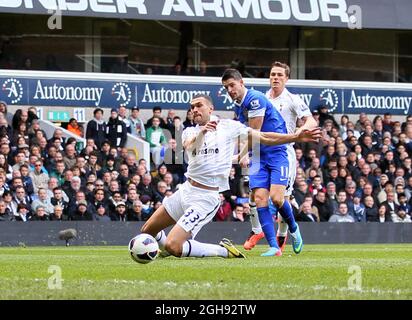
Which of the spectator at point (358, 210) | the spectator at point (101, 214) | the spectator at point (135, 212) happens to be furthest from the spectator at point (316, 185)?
the spectator at point (101, 214)

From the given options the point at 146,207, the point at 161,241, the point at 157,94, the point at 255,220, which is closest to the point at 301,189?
the point at 146,207

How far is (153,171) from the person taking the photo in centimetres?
2630

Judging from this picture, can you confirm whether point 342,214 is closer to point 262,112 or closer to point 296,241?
point 296,241

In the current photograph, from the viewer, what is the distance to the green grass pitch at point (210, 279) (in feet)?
31.9

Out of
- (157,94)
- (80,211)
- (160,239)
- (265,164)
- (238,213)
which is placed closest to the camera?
(160,239)

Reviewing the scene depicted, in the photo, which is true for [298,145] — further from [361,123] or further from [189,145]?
[189,145]

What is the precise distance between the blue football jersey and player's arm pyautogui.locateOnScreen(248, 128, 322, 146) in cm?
135

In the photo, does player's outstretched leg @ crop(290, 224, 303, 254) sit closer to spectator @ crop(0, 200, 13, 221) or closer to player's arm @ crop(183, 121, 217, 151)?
player's arm @ crop(183, 121, 217, 151)

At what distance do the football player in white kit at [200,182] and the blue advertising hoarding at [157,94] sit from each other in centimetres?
1422

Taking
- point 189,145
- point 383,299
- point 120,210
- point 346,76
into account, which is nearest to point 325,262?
point 189,145

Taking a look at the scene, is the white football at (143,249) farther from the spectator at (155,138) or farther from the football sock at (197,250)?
the spectator at (155,138)

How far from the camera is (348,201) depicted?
26.7 metres

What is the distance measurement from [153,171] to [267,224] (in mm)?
10466

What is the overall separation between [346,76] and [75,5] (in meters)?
9.36
